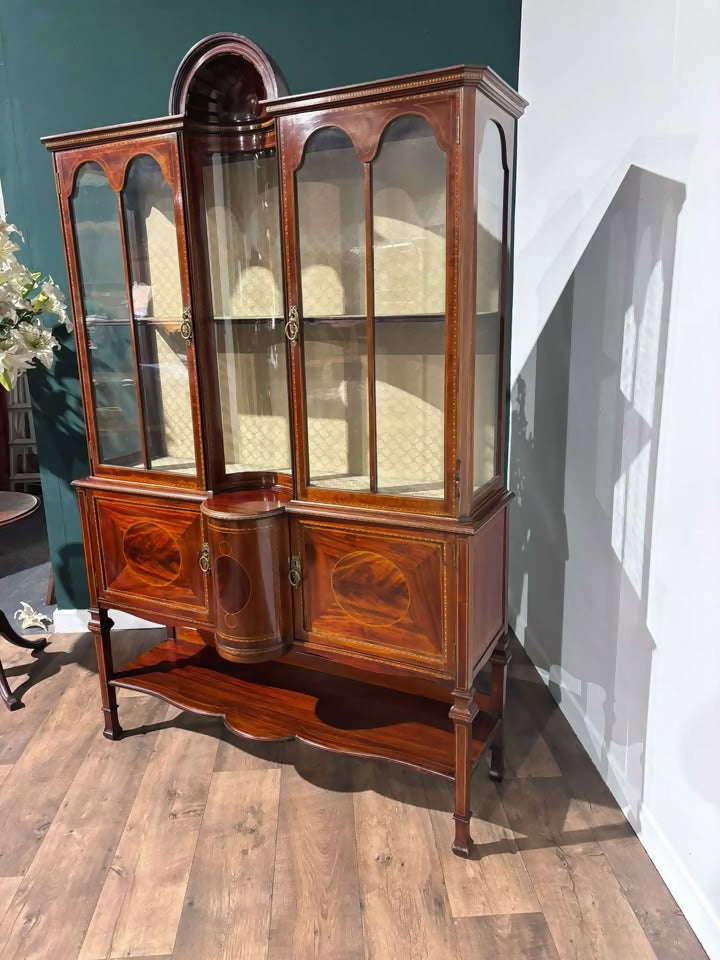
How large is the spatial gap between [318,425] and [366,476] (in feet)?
0.59

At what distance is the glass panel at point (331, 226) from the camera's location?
1.62m

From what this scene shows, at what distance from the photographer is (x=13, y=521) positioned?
246 cm

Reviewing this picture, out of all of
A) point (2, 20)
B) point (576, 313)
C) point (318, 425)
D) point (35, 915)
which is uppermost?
point (2, 20)

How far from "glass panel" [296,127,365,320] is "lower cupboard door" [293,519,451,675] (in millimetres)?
552

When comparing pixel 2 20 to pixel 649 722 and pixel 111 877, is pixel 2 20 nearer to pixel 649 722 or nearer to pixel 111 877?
pixel 111 877

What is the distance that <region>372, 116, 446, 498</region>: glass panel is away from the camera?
5.11 ft

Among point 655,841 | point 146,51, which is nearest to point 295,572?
point 655,841

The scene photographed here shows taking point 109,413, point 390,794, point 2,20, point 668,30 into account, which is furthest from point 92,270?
point 390,794

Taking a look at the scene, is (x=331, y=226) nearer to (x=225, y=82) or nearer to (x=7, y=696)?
(x=225, y=82)

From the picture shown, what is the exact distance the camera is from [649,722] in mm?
1764

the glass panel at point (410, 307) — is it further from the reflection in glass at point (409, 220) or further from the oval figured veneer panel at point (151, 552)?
the oval figured veneer panel at point (151, 552)

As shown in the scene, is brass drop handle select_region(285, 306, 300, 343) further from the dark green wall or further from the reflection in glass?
the dark green wall

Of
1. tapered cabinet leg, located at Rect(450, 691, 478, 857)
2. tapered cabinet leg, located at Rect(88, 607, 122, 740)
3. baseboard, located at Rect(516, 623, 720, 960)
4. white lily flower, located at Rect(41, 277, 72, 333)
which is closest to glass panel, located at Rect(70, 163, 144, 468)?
white lily flower, located at Rect(41, 277, 72, 333)

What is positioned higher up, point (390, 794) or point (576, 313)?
point (576, 313)
